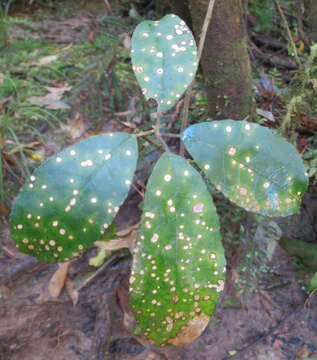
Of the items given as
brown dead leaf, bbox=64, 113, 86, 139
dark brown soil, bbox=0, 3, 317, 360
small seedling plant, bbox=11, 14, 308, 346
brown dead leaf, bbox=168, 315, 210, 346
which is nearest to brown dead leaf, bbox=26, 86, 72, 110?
brown dead leaf, bbox=64, 113, 86, 139

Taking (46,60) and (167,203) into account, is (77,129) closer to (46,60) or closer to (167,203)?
(46,60)

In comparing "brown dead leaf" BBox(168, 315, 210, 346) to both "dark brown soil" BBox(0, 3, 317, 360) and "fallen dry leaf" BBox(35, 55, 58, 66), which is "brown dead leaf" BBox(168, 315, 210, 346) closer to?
"dark brown soil" BBox(0, 3, 317, 360)

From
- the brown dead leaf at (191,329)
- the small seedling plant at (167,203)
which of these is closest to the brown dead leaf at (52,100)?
the small seedling plant at (167,203)

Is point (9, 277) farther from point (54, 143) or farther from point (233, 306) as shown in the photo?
point (233, 306)

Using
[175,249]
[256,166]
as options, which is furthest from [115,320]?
[256,166]

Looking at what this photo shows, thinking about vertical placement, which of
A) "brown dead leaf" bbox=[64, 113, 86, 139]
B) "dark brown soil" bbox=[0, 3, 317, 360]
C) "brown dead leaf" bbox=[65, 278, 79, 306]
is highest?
"brown dead leaf" bbox=[64, 113, 86, 139]

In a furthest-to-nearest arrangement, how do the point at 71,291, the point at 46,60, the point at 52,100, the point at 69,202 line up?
1. the point at 46,60
2. the point at 52,100
3. the point at 71,291
4. the point at 69,202

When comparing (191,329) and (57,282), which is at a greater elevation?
(191,329)
